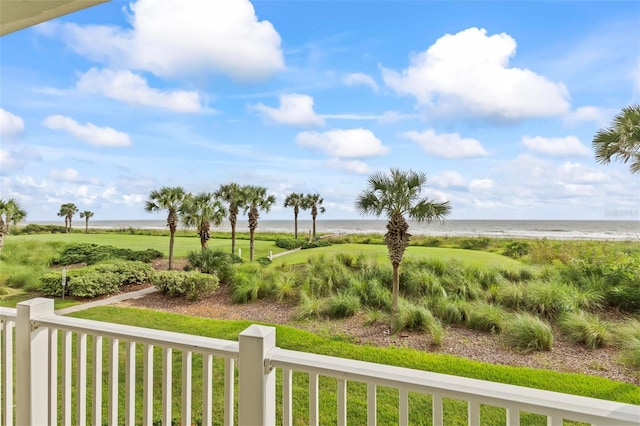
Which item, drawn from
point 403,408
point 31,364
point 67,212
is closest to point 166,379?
point 31,364

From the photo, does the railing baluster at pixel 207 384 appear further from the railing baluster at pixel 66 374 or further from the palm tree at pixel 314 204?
the palm tree at pixel 314 204

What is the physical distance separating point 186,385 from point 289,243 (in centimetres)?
347

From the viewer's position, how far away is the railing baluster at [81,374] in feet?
4.04

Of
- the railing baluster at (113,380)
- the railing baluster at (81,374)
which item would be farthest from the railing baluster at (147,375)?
the railing baluster at (81,374)

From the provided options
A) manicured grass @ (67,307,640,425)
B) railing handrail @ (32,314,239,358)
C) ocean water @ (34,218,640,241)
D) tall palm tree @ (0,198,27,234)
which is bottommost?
manicured grass @ (67,307,640,425)

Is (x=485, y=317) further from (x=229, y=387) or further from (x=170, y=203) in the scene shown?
(x=170, y=203)

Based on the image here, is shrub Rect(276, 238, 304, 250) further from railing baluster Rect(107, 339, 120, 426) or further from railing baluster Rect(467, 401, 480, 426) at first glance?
railing baluster Rect(467, 401, 480, 426)

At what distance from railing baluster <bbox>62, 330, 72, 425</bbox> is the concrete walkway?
2212mm

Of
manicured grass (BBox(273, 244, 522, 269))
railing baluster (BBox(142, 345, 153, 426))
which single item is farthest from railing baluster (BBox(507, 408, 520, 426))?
manicured grass (BBox(273, 244, 522, 269))

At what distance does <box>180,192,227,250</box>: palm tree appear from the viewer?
4289mm

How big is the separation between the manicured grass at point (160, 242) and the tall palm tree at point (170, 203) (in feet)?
0.34

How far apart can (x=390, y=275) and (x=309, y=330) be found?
114cm

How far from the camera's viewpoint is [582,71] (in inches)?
103

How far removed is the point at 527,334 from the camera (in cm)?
272
